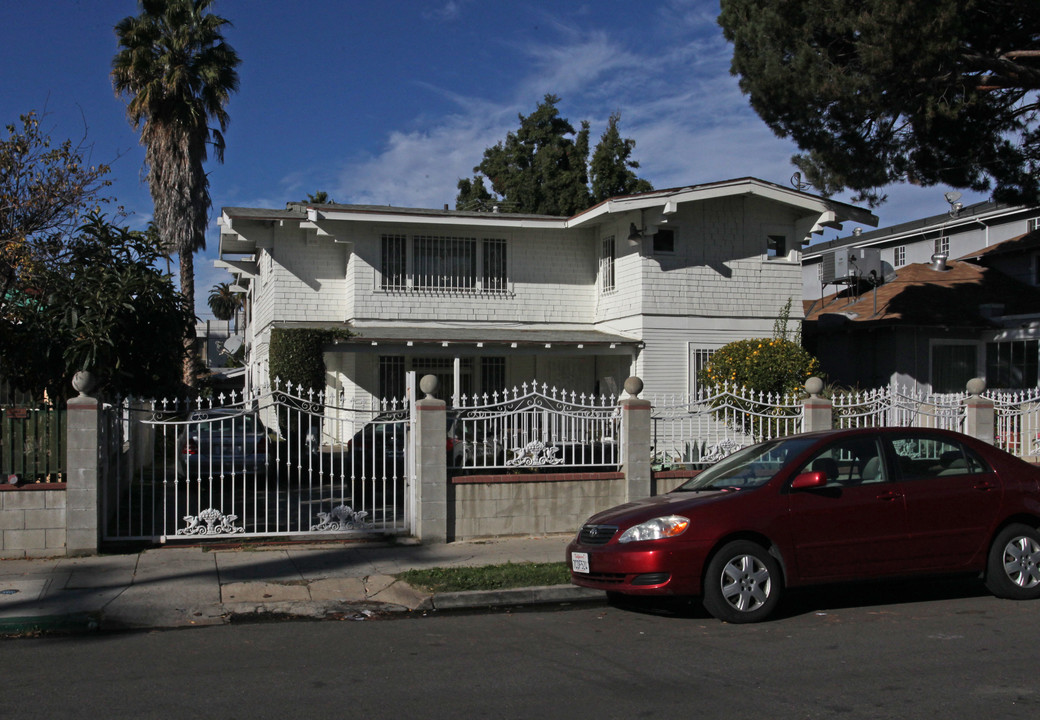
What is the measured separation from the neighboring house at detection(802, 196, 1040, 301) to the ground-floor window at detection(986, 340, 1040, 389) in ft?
8.71

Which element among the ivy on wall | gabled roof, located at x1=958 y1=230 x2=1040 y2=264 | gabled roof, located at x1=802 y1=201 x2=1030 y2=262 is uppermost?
gabled roof, located at x1=802 y1=201 x2=1030 y2=262

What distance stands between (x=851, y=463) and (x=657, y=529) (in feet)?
6.16

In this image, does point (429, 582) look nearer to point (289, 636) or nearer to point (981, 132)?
point (289, 636)

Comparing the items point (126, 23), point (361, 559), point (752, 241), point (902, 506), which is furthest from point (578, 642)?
point (126, 23)

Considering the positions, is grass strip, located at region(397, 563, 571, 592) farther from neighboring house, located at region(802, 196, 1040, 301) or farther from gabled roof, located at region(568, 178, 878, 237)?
neighboring house, located at region(802, 196, 1040, 301)

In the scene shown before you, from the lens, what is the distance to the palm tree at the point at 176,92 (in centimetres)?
2548

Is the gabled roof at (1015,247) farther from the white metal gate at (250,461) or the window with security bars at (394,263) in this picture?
the white metal gate at (250,461)

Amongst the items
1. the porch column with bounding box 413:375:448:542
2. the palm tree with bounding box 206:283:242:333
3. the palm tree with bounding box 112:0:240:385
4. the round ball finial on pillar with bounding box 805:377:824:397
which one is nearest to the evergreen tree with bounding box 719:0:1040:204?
the round ball finial on pillar with bounding box 805:377:824:397

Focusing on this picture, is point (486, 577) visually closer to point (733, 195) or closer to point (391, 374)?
point (391, 374)

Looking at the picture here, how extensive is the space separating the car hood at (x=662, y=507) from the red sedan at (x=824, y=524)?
0.01 metres

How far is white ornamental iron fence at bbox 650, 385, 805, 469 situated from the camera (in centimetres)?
1212

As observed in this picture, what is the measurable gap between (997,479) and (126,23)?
25095mm

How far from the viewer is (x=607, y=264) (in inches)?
840

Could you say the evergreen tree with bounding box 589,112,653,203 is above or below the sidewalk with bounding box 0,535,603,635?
above
